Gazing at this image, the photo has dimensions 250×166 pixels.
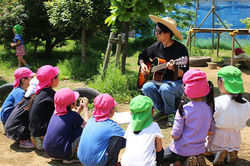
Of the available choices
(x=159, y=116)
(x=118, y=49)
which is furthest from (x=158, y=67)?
(x=118, y=49)

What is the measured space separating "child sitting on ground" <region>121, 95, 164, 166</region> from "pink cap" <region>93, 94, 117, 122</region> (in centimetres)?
33

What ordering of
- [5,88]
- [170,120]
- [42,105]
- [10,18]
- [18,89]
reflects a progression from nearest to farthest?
[42,105]
[18,89]
[170,120]
[5,88]
[10,18]

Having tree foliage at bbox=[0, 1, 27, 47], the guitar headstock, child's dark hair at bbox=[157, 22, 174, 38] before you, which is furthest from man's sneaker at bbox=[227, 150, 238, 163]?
tree foliage at bbox=[0, 1, 27, 47]

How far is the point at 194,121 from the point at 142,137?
635 mm

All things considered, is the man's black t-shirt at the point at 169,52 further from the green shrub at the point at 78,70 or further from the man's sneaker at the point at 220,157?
the green shrub at the point at 78,70

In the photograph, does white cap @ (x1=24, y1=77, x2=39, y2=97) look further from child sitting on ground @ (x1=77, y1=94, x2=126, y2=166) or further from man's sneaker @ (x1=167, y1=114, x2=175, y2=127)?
man's sneaker @ (x1=167, y1=114, x2=175, y2=127)

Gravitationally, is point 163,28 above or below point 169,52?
above

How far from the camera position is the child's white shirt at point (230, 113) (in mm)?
2969

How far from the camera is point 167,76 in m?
4.46

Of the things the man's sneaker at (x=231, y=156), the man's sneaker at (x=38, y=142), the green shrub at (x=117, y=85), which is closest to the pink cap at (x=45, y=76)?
the man's sneaker at (x=38, y=142)

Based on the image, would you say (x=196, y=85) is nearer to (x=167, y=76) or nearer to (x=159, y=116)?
(x=167, y=76)

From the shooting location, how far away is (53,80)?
3.60 metres

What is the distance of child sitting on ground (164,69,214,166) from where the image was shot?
2.82 metres

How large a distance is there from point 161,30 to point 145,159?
8.00ft
